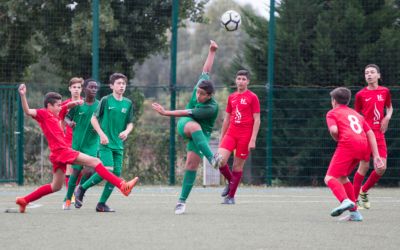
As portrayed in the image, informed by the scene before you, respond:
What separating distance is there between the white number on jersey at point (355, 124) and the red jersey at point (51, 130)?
348 centimetres

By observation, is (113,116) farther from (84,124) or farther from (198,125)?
(198,125)

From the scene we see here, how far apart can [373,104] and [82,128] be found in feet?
13.2

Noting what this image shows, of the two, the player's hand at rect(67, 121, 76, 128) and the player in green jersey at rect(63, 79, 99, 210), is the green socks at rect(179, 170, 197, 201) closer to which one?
the player in green jersey at rect(63, 79, 99, 210)

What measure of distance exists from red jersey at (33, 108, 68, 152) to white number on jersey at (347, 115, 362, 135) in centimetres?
348

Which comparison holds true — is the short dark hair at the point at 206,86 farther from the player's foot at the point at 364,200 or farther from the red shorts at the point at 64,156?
the player's foot at the point at 364,200

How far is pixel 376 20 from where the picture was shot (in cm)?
1945

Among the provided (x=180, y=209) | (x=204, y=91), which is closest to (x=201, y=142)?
(x=204, y=91)

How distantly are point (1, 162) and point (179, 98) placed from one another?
388 centimetres

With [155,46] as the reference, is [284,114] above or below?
below

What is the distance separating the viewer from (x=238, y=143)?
1316 cm

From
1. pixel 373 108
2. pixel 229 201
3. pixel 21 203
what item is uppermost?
pixel 373 108

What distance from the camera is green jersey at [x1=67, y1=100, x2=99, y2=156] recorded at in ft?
39.5

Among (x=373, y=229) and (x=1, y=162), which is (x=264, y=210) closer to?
(x=373, y=229)

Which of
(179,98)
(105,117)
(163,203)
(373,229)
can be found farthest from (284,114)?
(373,229)
